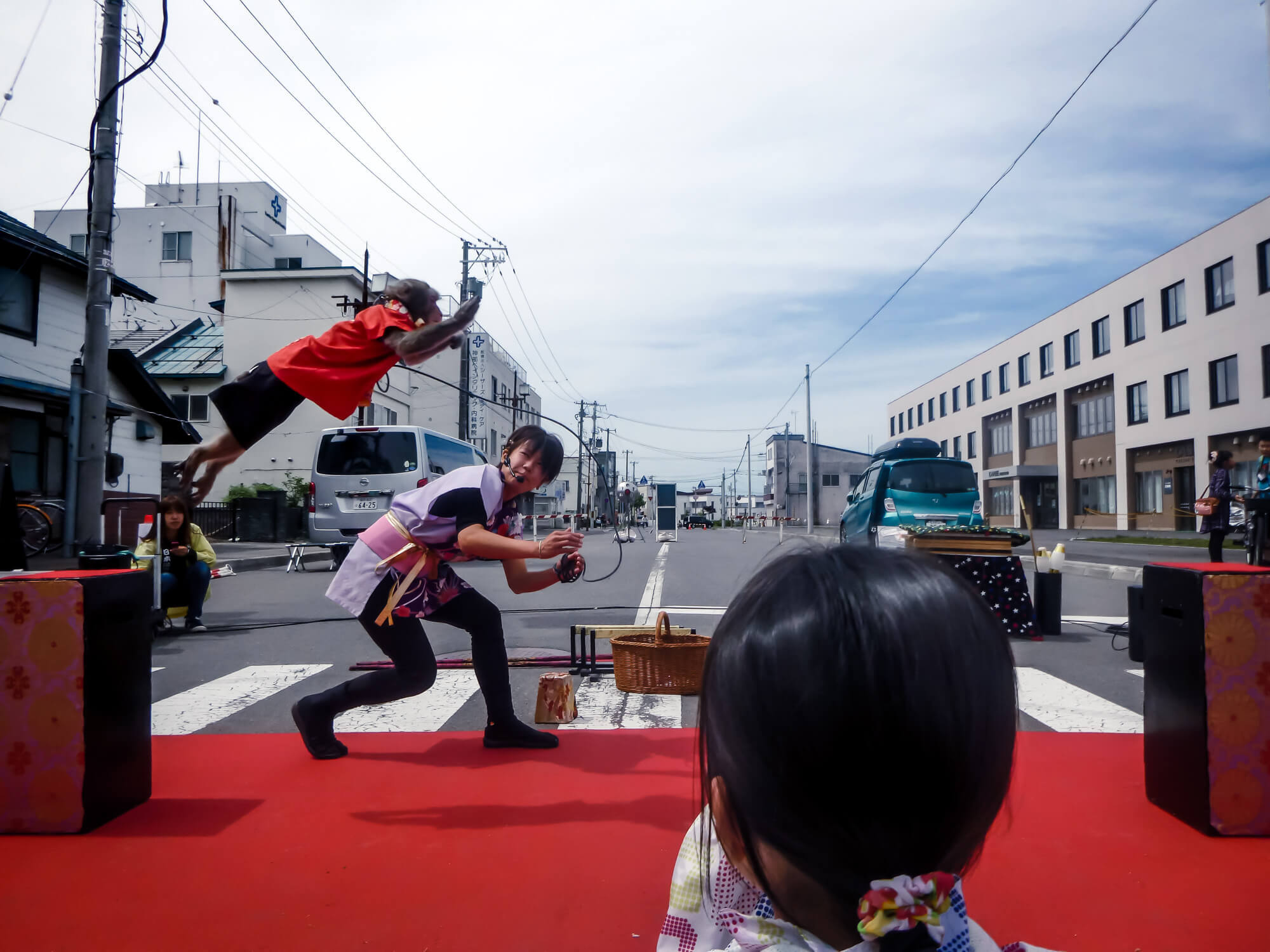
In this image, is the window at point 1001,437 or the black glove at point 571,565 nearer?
the black glove at point 571,565

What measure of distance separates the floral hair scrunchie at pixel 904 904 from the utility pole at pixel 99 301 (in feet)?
24.9

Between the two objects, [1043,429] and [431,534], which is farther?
[1043,429]

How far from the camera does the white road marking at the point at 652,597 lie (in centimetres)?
845

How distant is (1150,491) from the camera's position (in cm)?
3288

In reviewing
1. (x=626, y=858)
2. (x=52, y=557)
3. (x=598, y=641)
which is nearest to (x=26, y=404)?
(x=52, y=557)

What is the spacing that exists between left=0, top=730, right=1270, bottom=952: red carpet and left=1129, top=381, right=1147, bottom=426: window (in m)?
35.2

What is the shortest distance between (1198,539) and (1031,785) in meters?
22.2

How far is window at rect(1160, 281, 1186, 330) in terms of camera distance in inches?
1180

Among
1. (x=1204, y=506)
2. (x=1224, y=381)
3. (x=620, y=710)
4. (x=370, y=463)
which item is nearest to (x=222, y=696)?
(x=620, y=710)

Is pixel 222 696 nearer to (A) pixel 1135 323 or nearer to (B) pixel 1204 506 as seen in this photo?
(B) pixel 1204 506

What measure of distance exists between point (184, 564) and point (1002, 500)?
4674 cm

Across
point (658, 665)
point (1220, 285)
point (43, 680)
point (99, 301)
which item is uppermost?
point (1220, 285)

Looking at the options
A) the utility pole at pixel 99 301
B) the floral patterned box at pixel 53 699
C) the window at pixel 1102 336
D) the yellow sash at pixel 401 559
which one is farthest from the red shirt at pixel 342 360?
the window at pixel 1102 336

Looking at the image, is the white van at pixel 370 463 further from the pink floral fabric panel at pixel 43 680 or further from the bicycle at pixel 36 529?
the pink floral fabric panel at pixel 43 680
